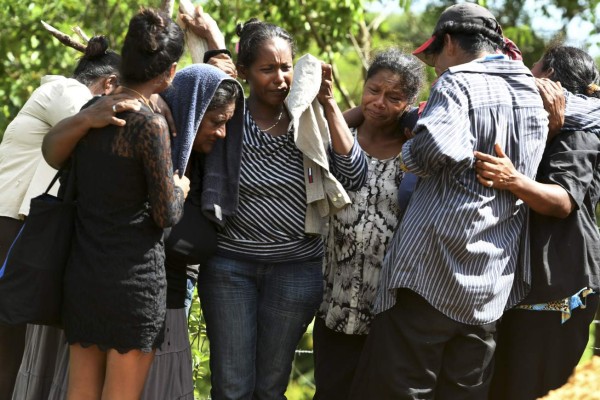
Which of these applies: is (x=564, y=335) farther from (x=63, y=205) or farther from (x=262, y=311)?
(x=63, y=205)

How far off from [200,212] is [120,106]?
71cm

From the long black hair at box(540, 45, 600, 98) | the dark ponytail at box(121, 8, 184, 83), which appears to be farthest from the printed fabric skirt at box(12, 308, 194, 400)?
the long black hair at box(540, 45, 600, 98)

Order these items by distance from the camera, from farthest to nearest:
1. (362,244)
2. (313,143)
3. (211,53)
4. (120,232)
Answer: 1. (211,53)
2. (362,244)
3. (313,143)
4. (120,232)

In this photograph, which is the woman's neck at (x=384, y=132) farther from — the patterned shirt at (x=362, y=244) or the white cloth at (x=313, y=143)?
the white cloth at (x=313, y=143)

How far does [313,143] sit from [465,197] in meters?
0.65

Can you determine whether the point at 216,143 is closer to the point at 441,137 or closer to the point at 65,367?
the point at 441,137

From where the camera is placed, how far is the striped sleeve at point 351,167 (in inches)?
158

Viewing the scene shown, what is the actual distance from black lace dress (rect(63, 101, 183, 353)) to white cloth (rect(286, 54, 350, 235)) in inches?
25.2

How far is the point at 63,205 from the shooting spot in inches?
141

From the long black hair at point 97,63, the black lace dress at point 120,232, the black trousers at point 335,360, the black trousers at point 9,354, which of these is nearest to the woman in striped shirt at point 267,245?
the black trousers at point 335,360

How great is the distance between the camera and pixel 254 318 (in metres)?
4.06

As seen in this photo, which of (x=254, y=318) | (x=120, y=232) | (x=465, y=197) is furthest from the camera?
(x=254, y=318)

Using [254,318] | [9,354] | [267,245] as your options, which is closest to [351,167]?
[267,245]

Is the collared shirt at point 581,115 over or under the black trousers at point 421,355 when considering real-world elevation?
over
